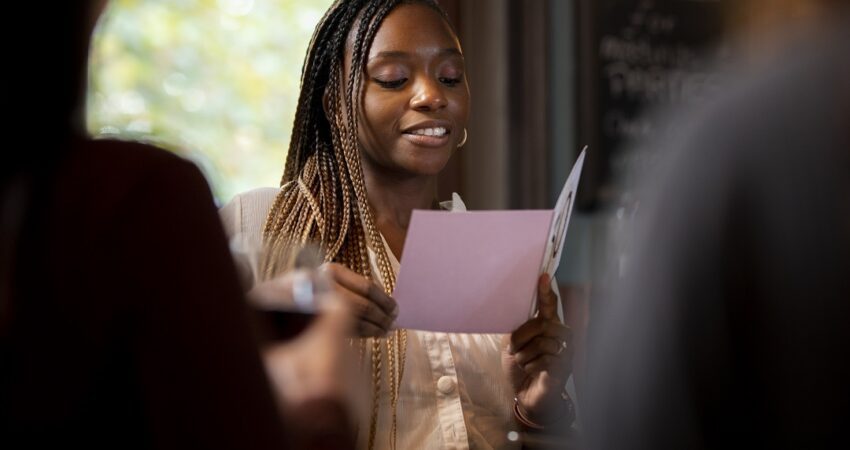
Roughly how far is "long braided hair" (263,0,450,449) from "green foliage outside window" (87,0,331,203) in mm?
750

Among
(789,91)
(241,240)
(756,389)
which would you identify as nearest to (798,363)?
(756,389)

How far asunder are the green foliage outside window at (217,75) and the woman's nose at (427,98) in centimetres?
93

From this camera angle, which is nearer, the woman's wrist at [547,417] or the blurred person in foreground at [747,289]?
the blurred person in foreground at [747,289]

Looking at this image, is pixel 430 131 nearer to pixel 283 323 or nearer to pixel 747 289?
pixel 283 323

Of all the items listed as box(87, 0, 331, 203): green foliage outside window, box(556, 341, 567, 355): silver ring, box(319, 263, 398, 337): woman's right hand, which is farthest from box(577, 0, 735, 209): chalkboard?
box(319, 263, 398, 337): woman's right hand

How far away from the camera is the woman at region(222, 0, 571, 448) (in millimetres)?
1673

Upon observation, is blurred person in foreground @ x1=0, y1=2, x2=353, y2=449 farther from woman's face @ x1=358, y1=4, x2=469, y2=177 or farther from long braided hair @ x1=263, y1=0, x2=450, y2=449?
woman's face @ x1=358, y1=4, x2=469, y2=177

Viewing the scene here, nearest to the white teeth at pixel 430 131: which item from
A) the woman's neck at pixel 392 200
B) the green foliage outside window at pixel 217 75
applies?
the woman's neck at pixel 392 200

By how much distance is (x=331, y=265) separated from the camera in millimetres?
1461

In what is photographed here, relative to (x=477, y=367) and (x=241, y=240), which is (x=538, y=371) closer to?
(x=477, y=367)

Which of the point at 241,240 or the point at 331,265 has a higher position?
the point at 241,240

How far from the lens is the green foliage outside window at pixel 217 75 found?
262 cm

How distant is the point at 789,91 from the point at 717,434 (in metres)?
0.23

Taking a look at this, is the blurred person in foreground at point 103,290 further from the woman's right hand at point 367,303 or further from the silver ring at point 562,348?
the silver ring at point 562,348
